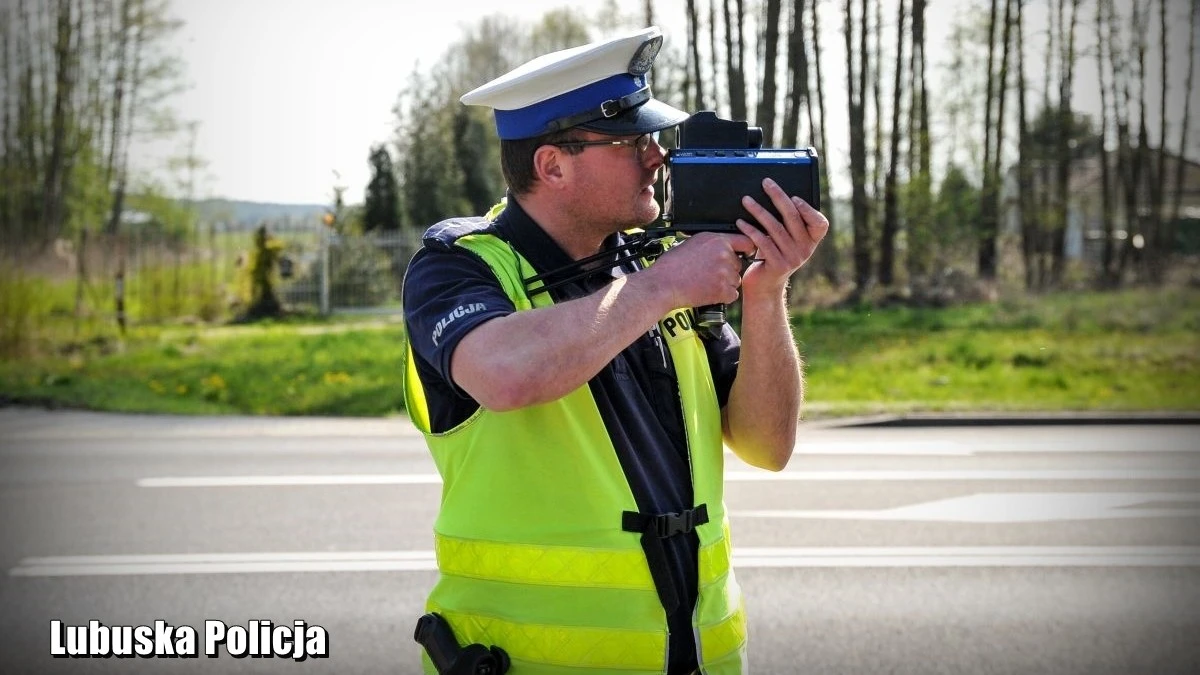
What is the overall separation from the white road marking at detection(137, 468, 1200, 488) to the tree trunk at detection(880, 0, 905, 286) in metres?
12.9

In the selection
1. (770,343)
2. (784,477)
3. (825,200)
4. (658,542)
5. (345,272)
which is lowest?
(784,477)

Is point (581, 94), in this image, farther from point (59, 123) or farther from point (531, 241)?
point (59, 123)

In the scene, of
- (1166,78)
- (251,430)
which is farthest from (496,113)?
(1166,78)

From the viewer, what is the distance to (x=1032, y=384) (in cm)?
1480

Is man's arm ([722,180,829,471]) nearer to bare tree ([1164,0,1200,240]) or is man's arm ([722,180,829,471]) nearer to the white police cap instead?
the white police cap

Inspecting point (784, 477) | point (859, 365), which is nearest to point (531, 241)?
point (784, 477)

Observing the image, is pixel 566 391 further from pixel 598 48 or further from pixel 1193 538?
pixel 1193 538

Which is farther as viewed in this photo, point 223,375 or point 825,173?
point 825,173

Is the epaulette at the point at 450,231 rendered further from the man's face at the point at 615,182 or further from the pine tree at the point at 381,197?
the pine tree at the point at 381,197

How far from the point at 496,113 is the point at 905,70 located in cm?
2146

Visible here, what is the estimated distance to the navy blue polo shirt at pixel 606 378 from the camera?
6.82 ft

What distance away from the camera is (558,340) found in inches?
76.9

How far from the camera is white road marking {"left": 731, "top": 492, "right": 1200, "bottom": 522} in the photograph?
26.0 feet

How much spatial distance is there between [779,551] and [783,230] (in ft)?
16.8
